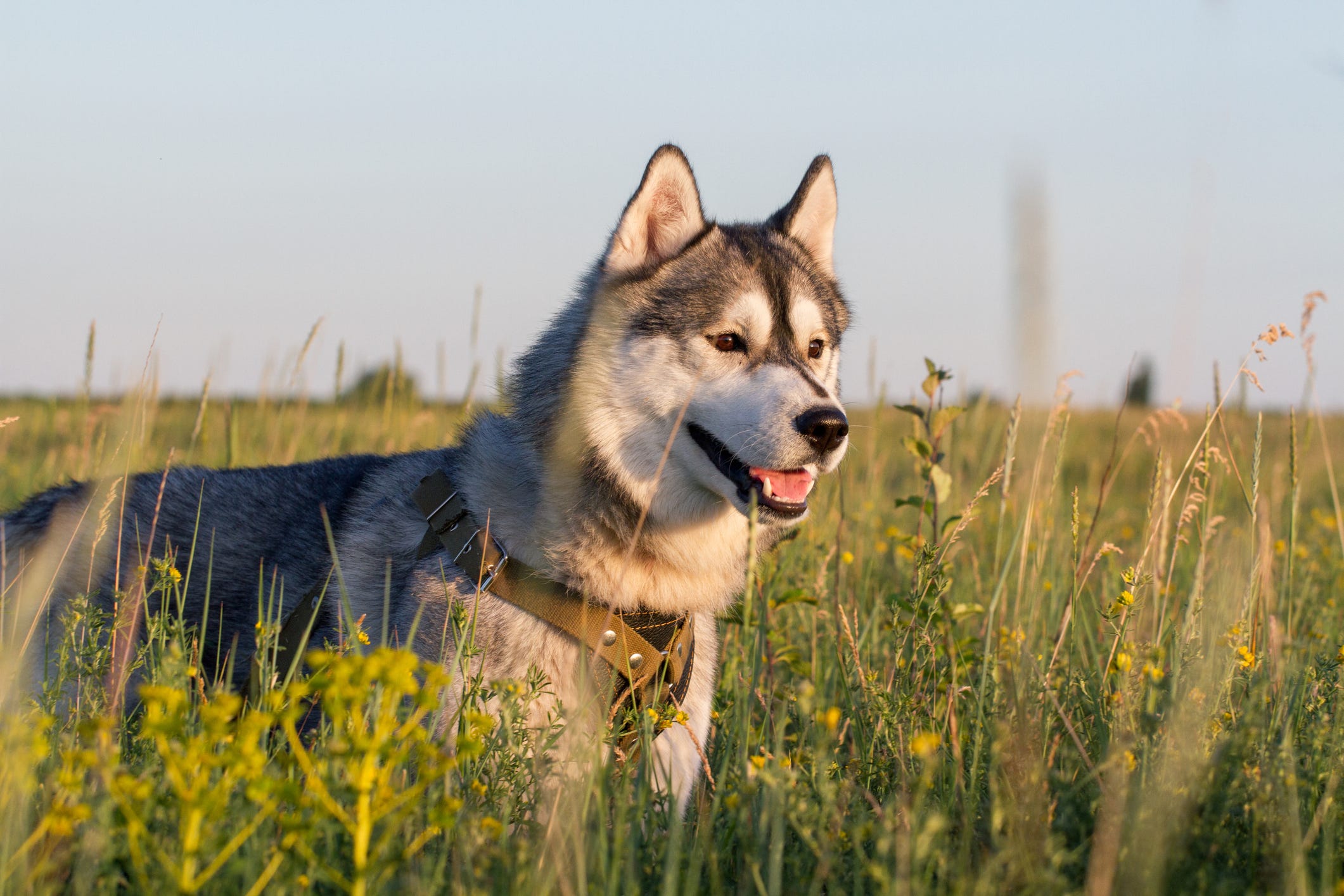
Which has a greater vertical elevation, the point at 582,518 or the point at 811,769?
the point at 582,518

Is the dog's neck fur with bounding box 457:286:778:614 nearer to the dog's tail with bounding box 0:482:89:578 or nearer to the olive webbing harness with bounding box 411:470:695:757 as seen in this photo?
the olive webbing harness with bounding box 411:470:695:757

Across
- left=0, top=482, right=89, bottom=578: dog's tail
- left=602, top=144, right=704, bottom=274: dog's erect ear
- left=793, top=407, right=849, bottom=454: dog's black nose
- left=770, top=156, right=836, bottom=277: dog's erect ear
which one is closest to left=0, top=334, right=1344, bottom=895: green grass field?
left=0, top=482, right=89, bottom=578: dog's tail

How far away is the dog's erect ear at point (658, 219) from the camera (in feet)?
10.6

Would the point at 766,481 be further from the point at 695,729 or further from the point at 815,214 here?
the point at 815,214

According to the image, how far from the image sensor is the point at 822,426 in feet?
9.05

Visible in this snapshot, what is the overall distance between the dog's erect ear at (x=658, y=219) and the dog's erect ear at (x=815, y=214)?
49cm

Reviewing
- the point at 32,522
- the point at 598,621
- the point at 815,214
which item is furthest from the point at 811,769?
the point at 32,522

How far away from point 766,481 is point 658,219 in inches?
43.0

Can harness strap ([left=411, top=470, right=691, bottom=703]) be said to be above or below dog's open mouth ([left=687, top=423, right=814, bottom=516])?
below

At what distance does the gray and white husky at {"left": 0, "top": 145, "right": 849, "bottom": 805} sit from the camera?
2.81 m

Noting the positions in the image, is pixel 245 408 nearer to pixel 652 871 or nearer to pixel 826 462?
A: pixel 826 462

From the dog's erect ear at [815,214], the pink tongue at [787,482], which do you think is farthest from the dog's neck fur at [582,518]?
the dog's erect ear at [815,214]

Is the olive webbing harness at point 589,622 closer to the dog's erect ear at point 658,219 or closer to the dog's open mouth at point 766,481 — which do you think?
the dog's open mouth at point 766,481

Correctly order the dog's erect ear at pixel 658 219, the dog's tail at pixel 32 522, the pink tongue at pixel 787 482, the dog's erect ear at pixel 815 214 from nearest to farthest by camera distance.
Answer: the pink tongue at pixel 787 482 → the dog's erect ear at pixel 658 219 → the dog's tail at pixel 32 522 → the dog's erect ear at pixel 815 214
